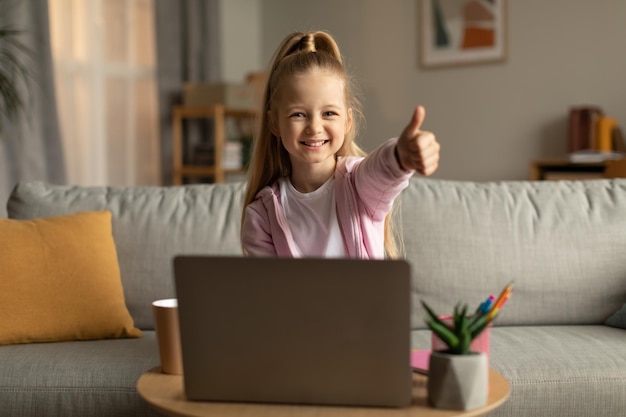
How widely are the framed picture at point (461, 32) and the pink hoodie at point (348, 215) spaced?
3568 millimetres

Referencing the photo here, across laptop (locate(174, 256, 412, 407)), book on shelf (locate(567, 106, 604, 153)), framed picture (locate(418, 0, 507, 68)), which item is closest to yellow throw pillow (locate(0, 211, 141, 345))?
laptop (locate(174, 256, 412, 407))

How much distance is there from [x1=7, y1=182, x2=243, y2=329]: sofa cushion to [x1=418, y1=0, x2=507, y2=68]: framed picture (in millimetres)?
2967

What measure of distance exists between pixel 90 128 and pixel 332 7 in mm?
1888

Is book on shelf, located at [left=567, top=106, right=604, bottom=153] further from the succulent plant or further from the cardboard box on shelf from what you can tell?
the succulent plant

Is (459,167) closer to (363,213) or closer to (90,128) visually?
(90,128)

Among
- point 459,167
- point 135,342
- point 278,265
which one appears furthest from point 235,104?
point 278,265

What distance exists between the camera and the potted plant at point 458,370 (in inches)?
41.6

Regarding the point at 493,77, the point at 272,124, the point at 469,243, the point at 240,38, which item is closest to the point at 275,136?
the point at 272,124

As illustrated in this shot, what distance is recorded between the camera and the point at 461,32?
16.4ft

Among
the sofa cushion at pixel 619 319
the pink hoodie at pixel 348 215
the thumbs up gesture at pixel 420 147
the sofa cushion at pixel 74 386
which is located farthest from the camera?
the sofa cushion at pixel 619 319

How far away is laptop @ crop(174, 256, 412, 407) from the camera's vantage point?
1.03 metres

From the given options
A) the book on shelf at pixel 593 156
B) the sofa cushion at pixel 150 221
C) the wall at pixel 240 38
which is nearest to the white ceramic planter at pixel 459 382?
the sofa cushion at pixel 150 221

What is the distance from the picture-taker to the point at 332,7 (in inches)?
216

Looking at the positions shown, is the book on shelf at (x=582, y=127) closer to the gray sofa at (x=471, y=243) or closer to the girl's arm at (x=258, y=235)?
the gray sofa at (x=471, y=243)
